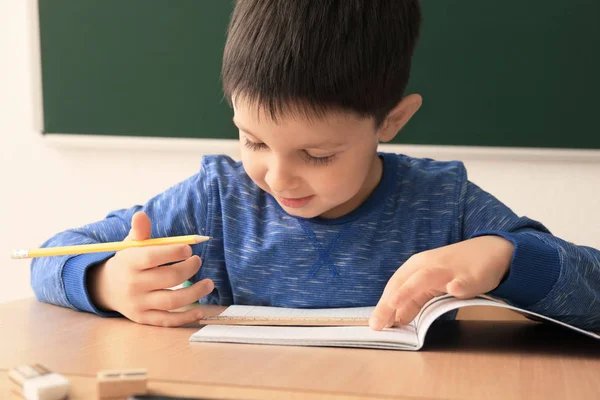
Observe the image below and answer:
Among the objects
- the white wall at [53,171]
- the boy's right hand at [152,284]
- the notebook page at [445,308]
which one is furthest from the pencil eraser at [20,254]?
the white wall at [53,171]

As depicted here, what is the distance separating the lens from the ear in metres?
1.12

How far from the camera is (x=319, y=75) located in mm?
966

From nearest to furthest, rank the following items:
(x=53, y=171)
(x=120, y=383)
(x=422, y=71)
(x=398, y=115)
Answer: (x=120, y=383) < (x=398, y=115) < (x=422, y=71) < (x=53, y=171)

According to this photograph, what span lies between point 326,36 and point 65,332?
0.49 metres

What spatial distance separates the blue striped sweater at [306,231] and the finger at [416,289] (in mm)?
304

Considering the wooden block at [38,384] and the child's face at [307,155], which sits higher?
the child's face at [307,155]

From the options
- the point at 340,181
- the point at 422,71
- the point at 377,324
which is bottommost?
the point at 377,324

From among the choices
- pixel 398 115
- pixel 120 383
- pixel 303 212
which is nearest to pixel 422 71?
pixel 398 115

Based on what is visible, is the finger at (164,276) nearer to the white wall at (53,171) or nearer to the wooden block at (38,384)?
the wooden block at (38,384)

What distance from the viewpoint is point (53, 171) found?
2.26 meters

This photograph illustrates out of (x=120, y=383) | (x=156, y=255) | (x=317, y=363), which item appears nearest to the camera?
(x=120, y=383)

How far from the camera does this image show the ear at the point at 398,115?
1.12 metres

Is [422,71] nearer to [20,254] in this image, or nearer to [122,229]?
[122,229]

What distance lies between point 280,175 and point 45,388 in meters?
0.48
